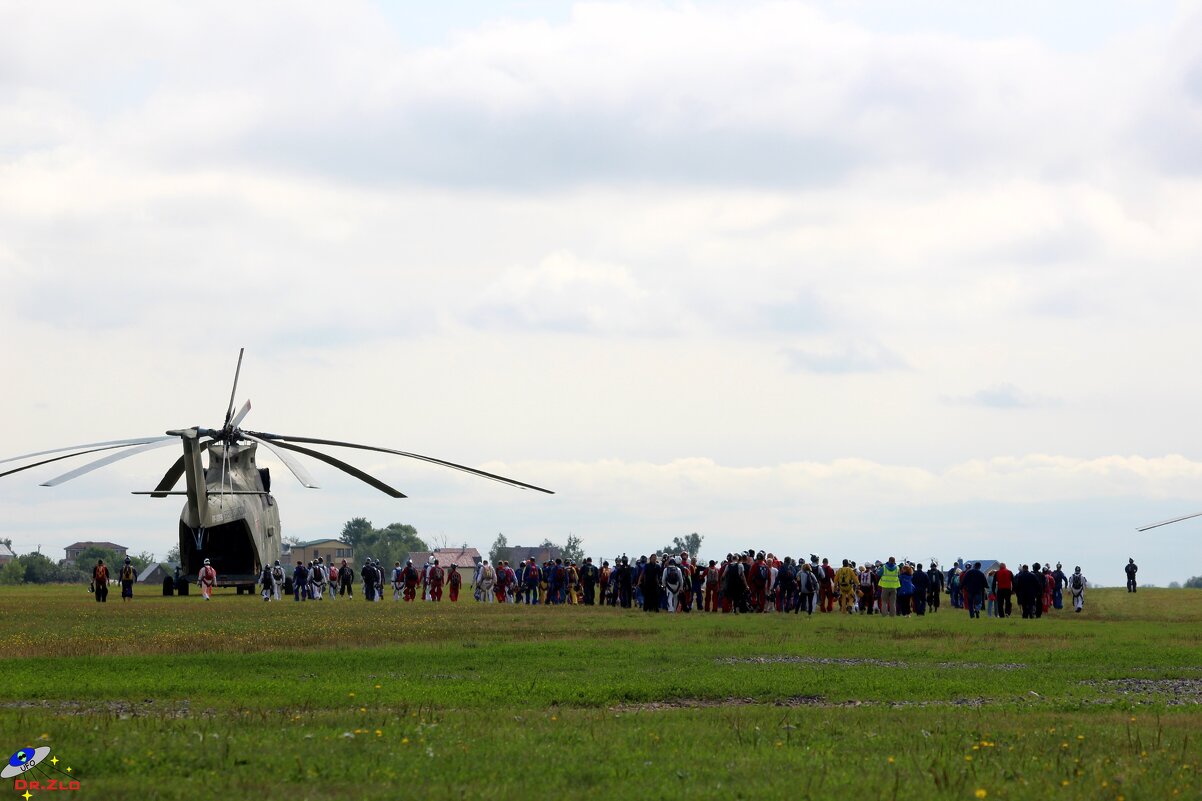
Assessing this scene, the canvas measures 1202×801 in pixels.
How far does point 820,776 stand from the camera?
1102cm

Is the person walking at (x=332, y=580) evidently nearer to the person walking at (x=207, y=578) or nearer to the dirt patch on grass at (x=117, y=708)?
the person walking at (x=207, y=578)

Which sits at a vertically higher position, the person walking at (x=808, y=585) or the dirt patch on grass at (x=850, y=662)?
the person walking at (x=808, y=585)

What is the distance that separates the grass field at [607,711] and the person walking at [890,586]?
9043mm

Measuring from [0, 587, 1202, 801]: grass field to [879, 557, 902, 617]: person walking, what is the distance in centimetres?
904

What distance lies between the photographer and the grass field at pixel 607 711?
1082 cm

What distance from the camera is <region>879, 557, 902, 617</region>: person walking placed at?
1556 inches

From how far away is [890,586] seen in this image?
130 ft

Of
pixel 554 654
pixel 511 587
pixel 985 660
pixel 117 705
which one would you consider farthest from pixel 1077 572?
pixel 117 705

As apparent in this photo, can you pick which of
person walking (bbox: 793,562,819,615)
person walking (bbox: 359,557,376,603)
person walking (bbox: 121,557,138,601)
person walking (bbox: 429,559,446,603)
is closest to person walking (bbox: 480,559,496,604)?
person walking (bbox: 429,559,446,603)

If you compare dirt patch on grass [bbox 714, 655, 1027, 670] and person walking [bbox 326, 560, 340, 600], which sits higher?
person walking [bbox 326, 560, 340, 600]

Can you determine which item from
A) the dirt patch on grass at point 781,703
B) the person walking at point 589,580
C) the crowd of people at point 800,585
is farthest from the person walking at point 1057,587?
the dirt patch on grass at point 781,703

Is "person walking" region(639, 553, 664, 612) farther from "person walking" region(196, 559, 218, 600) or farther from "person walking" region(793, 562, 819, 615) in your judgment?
"person walking" region(196, 559, 218, 600)

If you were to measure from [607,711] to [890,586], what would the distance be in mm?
25217

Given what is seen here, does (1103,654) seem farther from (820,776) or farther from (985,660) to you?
(820,776)
